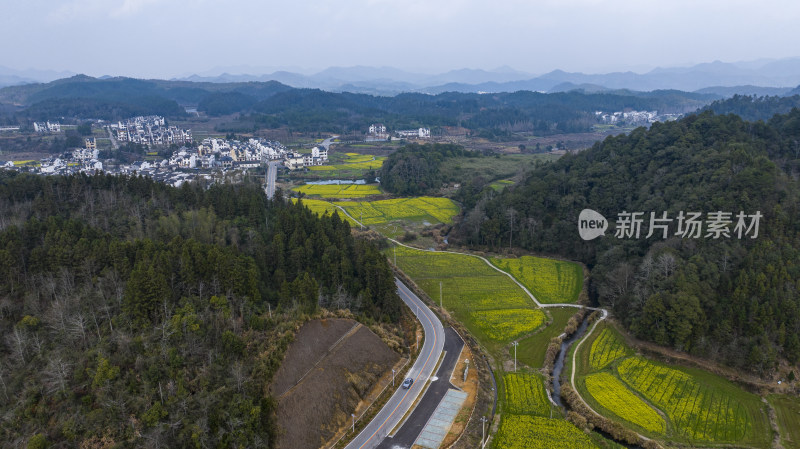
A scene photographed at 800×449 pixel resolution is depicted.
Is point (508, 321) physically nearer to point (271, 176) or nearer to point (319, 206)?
point (319, 206)

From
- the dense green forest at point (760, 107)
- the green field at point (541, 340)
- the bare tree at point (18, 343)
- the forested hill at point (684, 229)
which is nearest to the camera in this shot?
the bare tree at point (18, 343)

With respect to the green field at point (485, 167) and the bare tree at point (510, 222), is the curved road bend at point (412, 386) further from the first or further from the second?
the green field at point (485, 167)

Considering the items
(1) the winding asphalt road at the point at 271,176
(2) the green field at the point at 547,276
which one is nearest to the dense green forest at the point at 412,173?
(1) the winding asphalt road at the point at 271,176

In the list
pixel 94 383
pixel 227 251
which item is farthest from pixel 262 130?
pixel 94 383

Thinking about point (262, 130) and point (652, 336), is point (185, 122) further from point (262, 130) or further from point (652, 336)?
point (652, 336)

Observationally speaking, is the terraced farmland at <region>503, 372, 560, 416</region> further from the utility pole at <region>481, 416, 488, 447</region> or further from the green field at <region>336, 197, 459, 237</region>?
the green field at <region>336, 197, 459, 237</region>

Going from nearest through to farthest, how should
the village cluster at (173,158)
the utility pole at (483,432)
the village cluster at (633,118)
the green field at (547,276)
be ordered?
the utility pole at (483,432) → the green field at (547,276) → the village cluster at (173,158) → the village cluster at (633,118)

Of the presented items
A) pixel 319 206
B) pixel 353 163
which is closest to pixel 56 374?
pixel 319 206
